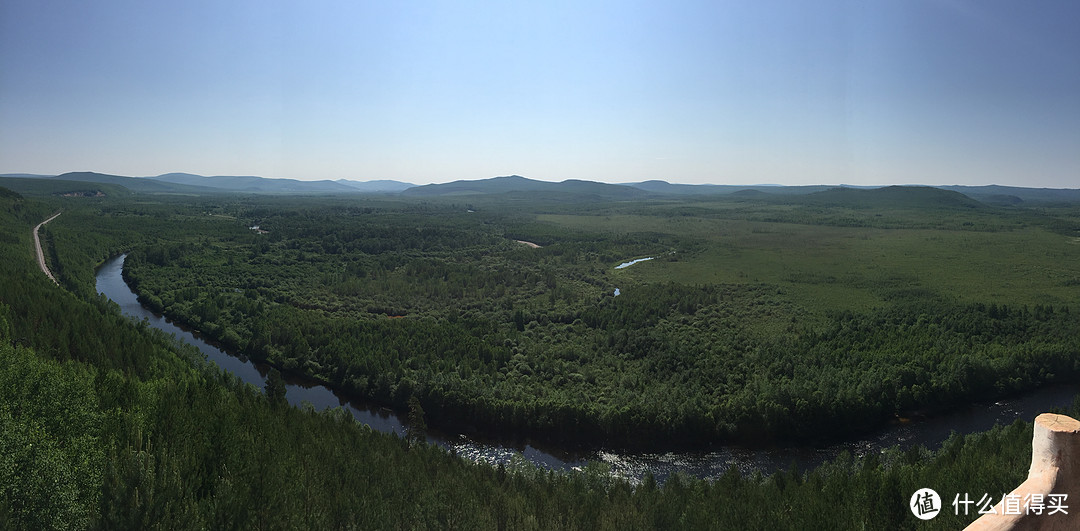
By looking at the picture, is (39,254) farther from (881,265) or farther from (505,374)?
(881,265)

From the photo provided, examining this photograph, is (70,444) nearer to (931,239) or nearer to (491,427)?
(491,427)

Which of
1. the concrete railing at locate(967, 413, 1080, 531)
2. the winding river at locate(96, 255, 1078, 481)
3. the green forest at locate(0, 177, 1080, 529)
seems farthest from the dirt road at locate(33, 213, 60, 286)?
the concrete railing at locate(967, 413, 1080, 531)

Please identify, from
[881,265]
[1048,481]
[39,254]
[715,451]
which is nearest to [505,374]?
[715,451]

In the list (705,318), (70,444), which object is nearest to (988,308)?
(705,318)

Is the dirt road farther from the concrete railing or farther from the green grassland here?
the concrete railing

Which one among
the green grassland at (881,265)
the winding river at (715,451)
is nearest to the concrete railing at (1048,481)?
the winding river at (715,451)

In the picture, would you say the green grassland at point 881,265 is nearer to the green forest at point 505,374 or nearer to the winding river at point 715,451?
the green forest at point 505,374
